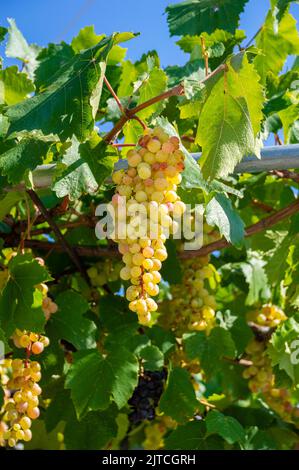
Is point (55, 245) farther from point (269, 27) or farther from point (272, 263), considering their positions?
point (269, 27)

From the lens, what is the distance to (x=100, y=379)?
76.0 inches

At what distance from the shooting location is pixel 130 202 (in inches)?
56.4

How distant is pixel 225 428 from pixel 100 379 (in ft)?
1.32

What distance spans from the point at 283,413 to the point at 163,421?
0.43 metres

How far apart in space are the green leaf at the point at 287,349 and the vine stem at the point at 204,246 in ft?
0.97

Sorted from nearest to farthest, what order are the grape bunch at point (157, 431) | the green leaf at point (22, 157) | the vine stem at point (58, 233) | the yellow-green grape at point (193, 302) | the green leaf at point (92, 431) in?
the green leaf at point (22, 157)
the vine stem at point (58, 233)
the green leaf at point (92, 431)
the yellow-green grape at point (193, 302)
the grape bunch at point (157, 431)

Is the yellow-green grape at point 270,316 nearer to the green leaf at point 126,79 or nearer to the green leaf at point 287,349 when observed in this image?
the green leaf at point 287,349

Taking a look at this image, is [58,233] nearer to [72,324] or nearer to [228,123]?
[72,324]

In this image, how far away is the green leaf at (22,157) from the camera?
1535 mm

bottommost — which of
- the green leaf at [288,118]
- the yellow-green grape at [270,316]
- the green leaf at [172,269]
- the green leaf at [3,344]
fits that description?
the yellow-green grape at [270,316]

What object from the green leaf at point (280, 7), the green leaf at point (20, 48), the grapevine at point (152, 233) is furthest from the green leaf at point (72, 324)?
the green leaf at point (280, 7)

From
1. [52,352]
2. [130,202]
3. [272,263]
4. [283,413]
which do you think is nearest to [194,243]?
[272,263]

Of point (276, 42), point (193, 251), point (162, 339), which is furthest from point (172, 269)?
point (276, 42)

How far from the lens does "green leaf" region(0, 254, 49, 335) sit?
1.71 meters
